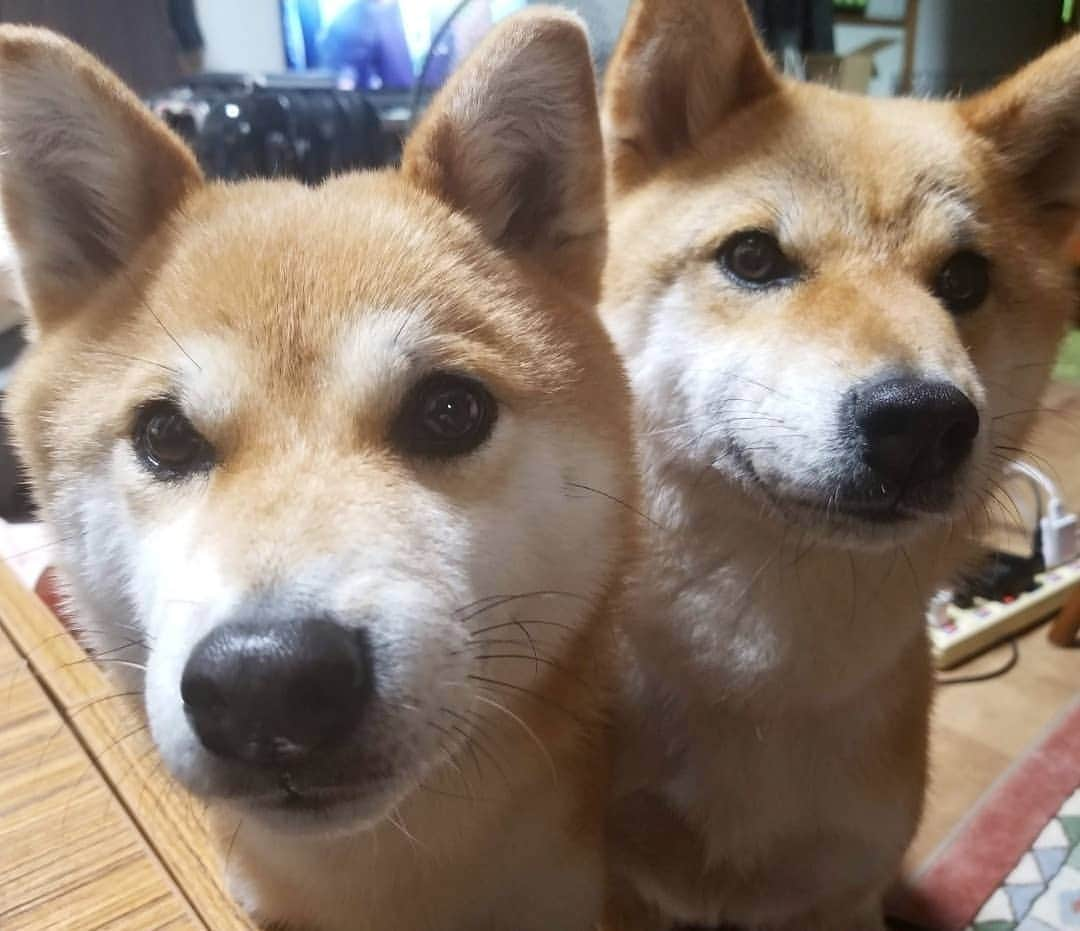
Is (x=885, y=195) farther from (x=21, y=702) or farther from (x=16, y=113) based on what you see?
(x=21, y=702)

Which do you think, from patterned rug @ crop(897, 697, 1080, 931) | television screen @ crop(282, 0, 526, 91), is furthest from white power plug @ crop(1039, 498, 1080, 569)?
television screen @ crop(282, 0, 526, 91)

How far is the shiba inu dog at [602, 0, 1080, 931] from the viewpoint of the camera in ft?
3.07

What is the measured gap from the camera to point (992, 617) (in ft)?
6.12

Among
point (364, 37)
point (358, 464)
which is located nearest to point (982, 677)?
point (358, 464)

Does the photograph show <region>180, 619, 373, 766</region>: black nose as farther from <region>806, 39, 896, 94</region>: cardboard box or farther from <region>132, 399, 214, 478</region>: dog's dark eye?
<region>806, 39, 896, 94</region>: cardboard box

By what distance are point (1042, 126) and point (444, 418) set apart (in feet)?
2.41

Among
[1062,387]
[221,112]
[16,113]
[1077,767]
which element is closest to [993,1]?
[1062,387]

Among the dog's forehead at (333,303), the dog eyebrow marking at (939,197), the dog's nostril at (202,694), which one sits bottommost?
the dog's nostril at (202,694)

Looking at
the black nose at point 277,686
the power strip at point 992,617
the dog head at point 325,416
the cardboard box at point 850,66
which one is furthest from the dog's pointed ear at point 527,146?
the cardboard box at point 850,66

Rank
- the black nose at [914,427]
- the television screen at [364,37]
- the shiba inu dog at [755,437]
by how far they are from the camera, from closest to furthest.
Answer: the black nose at [914,427] → the shiba inu dog at [755,437] → the television screen at [364,37]

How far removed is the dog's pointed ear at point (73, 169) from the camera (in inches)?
28.6

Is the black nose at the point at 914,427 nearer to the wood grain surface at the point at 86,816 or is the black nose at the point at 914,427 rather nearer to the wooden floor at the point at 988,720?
the wood grain surface at the point at 86,816

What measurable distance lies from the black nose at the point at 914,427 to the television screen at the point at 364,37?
290 centimetres

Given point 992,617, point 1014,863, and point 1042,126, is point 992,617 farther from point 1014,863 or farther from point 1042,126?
point 1042,126
